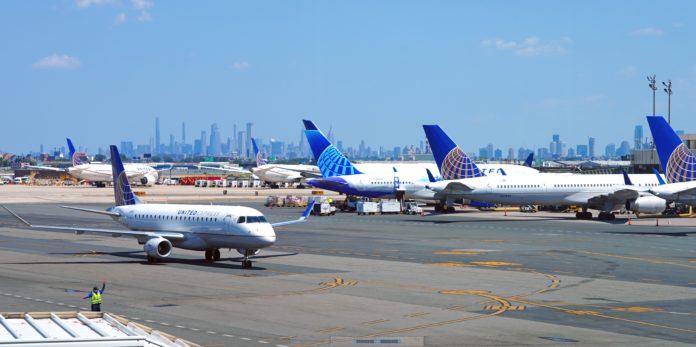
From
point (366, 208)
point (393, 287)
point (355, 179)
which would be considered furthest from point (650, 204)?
point (393, 287)

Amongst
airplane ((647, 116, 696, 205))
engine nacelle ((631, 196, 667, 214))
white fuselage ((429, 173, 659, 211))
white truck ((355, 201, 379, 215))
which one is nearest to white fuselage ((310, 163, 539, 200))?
white truck ((355, 201, 379, 215))

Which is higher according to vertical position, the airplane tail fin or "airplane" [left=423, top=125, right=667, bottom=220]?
the airplane tail fin

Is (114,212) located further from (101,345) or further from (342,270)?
(101,345)

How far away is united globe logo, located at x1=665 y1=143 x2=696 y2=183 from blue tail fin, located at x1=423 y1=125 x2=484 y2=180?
2511cm

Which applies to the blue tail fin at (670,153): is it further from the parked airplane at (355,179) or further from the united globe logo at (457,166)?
the parked airplane at (355,179)

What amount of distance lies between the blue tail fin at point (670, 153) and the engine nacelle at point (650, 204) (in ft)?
48.9

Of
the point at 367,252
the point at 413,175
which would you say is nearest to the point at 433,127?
the point at 413,175

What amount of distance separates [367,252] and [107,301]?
85.2 ft

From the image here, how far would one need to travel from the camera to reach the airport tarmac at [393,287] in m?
31.8

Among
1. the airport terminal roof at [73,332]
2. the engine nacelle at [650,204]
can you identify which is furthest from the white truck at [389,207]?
the airport terminal roof at [73,332]

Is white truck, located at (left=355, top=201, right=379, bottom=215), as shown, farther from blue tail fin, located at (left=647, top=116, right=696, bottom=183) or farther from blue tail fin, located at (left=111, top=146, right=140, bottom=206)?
blue tail fin, located at (left=111, top=146, right=140, bottom=206)

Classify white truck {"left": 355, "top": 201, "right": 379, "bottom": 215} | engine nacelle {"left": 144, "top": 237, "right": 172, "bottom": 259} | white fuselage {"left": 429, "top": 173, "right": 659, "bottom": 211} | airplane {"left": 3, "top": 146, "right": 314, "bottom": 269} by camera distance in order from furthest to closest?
white truck {"left": 355, "top": 201, "right": 379, "bottom": 215}
white fuselage {"left": 429, "top": 173, "right": 659, "bottom": 211}
engine nacelle {"left": 144, "top": 237, "right": 172, "bottom": 259}
airplane {"left": 3, "top": 146, "right": 314, "bottom": 269}

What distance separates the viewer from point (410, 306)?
3769cm

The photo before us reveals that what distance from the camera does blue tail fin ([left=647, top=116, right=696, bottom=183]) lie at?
77375mm
